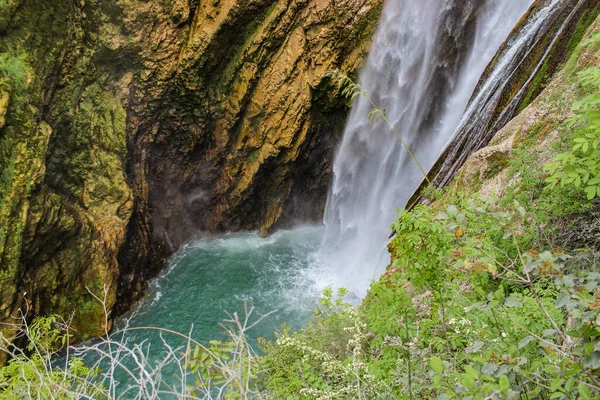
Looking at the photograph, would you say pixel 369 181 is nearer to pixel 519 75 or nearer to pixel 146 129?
pixel 519 75

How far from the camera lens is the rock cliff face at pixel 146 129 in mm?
8719

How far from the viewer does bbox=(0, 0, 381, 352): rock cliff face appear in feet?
28.6

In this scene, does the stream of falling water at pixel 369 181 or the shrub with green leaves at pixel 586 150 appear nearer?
the shrub with green leaves at pixel 586 150

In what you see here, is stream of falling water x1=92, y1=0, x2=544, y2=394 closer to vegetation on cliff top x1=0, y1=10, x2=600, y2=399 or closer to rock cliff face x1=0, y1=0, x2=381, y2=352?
rock cliff face x1=0, y1=0, x2=381, y2=352

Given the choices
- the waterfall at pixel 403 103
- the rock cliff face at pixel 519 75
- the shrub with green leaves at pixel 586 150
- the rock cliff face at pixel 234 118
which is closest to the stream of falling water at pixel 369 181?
the waterfall at pixel 403 103

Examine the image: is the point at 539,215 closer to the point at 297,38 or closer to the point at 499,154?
the point at 499,154

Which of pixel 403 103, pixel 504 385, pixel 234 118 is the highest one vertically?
pixel 234 118

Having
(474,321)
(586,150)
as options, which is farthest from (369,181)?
(586,150)

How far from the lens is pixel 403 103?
11.4m

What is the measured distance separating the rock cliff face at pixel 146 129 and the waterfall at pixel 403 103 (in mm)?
797

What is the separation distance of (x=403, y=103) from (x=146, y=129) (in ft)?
25.0

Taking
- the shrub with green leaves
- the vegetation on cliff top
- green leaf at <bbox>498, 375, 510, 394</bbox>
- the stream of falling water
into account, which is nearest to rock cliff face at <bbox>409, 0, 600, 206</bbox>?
the stream of falling water

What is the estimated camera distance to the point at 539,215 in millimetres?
4051

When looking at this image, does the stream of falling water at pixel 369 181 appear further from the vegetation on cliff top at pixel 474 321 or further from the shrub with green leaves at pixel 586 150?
the shrub with green leaves at pixel 586 150
